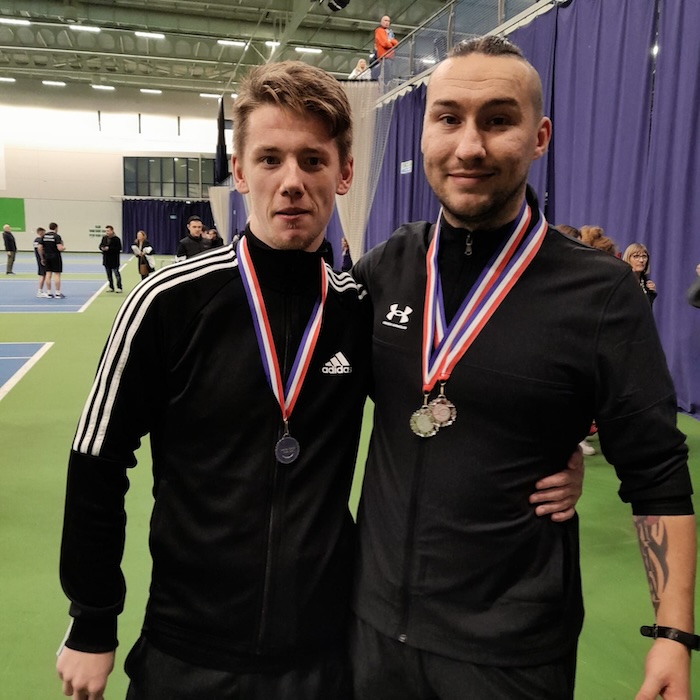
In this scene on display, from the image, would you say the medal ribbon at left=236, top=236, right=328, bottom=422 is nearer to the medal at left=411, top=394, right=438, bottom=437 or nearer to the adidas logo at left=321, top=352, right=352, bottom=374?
the adidas logo at left=321, top=352, right=352, bottom=374

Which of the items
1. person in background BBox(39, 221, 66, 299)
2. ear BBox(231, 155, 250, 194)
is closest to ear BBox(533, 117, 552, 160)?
ear BBox(231, 155, 250, 194)

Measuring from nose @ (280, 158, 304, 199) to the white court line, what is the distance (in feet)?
20.3

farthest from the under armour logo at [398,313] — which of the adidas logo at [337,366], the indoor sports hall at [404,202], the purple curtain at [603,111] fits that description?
the purple curtain at [603,111]

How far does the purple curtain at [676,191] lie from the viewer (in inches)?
235

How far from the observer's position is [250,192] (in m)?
1.42

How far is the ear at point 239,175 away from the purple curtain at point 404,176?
973 cm

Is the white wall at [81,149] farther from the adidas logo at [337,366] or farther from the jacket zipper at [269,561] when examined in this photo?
the jacket zipper at [269,561]

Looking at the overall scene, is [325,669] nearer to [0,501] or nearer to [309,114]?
[309,114]

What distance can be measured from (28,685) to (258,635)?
1728 mm

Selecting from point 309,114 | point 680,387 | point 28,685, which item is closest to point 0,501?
point 28,685

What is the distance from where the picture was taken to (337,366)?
147 cm

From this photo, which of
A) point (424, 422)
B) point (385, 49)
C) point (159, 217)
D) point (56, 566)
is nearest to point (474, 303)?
point (424, 422)

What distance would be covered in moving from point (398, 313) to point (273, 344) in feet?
1.02

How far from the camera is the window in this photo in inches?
1316
